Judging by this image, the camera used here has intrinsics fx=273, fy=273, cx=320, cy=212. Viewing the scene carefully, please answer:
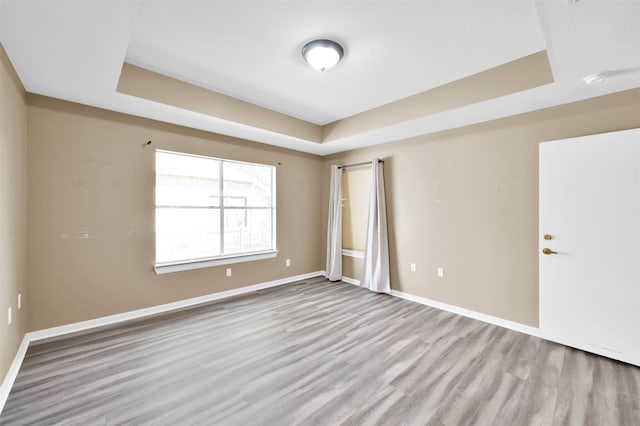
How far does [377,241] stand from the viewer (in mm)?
4387

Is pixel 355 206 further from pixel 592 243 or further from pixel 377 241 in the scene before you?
pixel 592 243

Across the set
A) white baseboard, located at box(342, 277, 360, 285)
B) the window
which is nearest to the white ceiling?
the window

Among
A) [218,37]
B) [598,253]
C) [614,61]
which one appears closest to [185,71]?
[218,37]

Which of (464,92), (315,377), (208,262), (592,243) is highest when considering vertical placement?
(464,92)

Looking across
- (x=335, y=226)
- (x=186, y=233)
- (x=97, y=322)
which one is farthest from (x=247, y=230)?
(x=97, y=322)

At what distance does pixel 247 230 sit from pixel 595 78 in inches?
171

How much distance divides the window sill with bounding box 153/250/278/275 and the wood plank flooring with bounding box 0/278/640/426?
23.9 inches

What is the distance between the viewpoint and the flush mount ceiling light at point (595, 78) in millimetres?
2211

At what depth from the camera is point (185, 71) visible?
2.81m

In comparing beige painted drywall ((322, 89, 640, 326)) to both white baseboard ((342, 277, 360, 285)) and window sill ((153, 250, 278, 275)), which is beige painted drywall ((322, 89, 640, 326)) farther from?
window sill ((153, 250, 278, 275))

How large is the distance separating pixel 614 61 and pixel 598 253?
A: 1.62 metres

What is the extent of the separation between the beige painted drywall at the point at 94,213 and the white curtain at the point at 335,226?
2073 mm

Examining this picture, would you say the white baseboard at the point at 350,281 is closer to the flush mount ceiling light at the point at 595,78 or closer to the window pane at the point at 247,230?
the window pane at the point at 247,230

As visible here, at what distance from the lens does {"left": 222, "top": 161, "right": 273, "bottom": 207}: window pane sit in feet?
13.8
